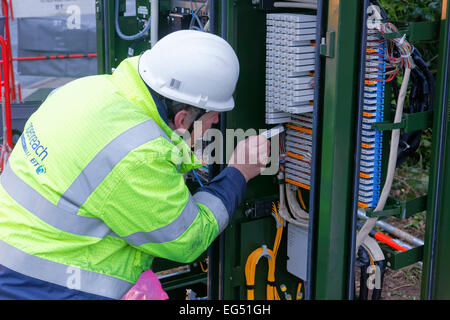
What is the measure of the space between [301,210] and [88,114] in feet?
3.57

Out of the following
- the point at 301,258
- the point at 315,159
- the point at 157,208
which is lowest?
the point at 301,258

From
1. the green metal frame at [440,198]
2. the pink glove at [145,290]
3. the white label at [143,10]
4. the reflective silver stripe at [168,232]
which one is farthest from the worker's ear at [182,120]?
the white label at [143,10]

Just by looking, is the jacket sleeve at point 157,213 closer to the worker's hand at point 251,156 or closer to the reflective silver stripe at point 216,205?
the reflective silver stripe at point 216,205

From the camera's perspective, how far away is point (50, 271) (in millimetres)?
2242

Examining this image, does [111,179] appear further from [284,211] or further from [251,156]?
[284,211]

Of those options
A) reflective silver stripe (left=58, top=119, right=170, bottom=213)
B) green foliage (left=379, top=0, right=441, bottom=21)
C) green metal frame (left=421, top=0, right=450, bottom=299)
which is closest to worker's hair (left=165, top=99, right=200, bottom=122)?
reflective silver stripe (left=58, top=119, right=170, bottom=213)

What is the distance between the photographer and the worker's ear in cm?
235

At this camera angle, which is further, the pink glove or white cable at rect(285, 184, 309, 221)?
white cable at rect(285, 184, 309, 221)

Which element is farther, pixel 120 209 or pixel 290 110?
pixel 290 110

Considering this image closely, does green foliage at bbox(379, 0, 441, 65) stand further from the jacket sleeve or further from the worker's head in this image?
the jacket sleeve

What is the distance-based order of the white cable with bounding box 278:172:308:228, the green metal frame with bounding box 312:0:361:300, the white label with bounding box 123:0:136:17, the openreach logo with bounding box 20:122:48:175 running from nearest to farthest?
1. the green metal frame with bounding box 312:0:361:300
2. the openreach logo with bounding box 20:122:48:175
3. the white cable with bounding box 278:172:308:228
4. the white label with bounding box 123:0:136:17

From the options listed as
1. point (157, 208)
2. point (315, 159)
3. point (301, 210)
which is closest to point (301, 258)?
point (301, 210)

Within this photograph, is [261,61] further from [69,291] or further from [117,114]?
[69,291]

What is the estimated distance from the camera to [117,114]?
2180 millimetres
